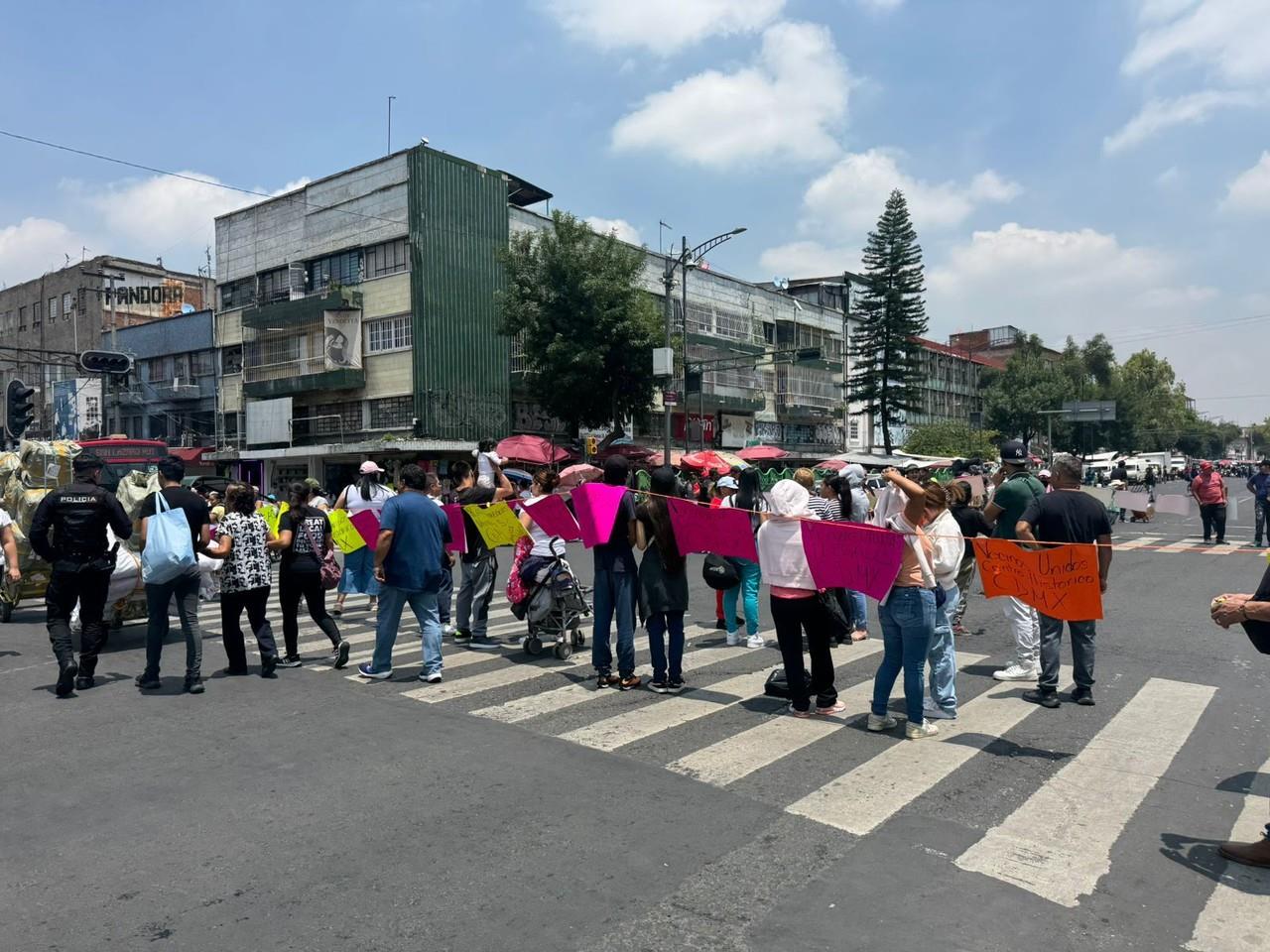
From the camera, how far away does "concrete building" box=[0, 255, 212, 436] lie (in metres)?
46.6

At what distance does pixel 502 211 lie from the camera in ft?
119

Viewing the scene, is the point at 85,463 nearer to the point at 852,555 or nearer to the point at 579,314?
the point at 852,555

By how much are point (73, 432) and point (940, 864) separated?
174 ft

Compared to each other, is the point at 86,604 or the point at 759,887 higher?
the point at 86,604

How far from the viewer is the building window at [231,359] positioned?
132 ft

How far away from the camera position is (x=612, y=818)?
14.7ft

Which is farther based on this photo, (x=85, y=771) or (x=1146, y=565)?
(x=1146, y=565)

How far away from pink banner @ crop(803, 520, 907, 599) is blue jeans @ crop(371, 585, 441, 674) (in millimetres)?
3311

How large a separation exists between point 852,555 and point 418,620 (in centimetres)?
376

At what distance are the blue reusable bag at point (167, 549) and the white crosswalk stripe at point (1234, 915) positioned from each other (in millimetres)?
7027

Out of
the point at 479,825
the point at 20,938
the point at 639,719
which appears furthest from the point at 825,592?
the point at 20,938

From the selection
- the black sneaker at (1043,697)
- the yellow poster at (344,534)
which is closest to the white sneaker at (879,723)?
the black sneaker at (1043,697)

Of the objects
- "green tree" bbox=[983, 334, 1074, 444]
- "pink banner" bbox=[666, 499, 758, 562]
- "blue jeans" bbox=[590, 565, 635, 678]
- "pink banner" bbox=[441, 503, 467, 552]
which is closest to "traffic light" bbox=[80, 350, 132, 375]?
"pink banner" bbox=[441, 503, 467, 552]

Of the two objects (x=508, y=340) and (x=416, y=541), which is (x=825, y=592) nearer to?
(x=416, y=541)
